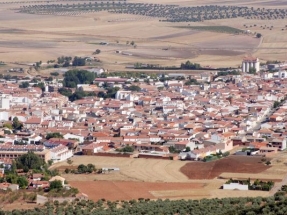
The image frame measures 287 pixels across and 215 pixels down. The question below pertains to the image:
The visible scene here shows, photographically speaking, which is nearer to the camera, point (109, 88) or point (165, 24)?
point (109, 88)

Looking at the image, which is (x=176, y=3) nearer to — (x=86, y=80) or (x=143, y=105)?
(x=86, y=80)

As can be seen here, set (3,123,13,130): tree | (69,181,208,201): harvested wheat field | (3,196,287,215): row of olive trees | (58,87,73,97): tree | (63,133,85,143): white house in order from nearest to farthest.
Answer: (3,196,287,215): row of olive trees → (69,181,208,201): harvested wheat field → (63,133,85,143): white house → (3,123,13,130): tree → (58,87,73,97): tree

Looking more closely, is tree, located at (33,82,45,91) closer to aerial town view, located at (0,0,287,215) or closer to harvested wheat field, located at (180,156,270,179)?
aerial town view, located at (0,0,287,215)

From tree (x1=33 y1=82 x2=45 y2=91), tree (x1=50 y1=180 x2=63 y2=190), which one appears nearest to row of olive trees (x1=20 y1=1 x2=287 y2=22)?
tree (x1=33 y1=82 x2=45 y2=91)

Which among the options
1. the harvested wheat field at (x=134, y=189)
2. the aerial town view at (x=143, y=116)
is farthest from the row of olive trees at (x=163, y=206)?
the harvested wheat field at (x=134, y=189)

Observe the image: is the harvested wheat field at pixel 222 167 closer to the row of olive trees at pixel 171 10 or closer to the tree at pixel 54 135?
the tree at pixel 54 135

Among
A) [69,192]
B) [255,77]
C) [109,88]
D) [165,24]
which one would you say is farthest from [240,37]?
[69,192]
